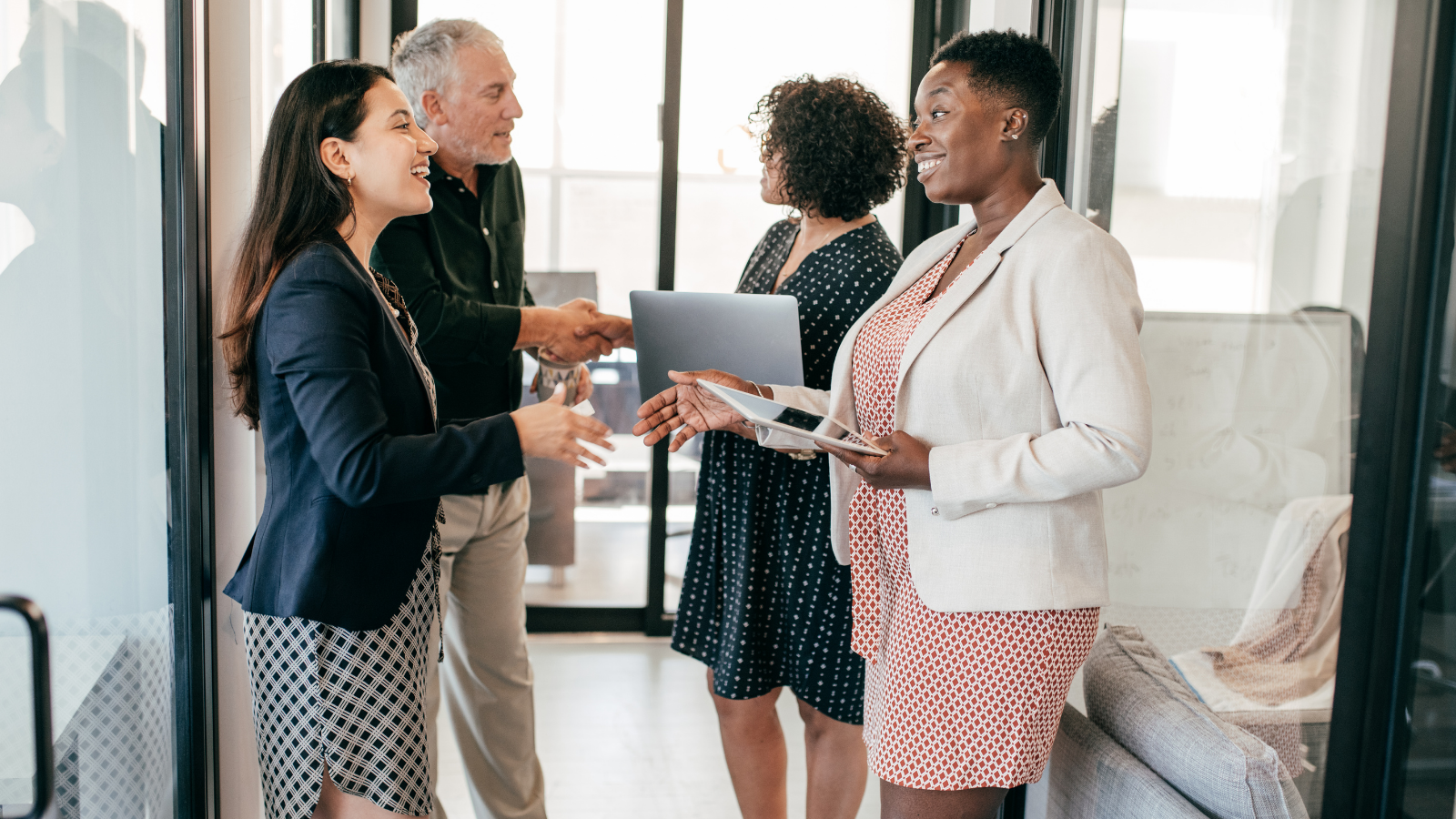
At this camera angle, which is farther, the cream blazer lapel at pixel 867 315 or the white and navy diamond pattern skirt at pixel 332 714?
the cream blazer lapel at pixel 867 315

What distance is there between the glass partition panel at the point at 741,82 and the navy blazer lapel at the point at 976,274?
2.23 metres

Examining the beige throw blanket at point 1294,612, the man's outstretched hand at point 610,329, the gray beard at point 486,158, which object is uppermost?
the gray beard at point 486,158

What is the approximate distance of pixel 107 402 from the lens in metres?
1.50

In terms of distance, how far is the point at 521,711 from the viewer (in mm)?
2195

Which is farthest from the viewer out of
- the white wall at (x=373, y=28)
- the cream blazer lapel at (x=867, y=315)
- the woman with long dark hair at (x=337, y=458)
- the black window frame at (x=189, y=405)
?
the white wall at (x=373, y=28)

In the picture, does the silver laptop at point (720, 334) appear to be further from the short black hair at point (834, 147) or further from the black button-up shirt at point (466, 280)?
the black button-up shirt at point (466, 280)

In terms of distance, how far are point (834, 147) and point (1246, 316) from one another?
2.62 ft

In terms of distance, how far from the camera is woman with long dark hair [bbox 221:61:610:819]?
51.3 inches

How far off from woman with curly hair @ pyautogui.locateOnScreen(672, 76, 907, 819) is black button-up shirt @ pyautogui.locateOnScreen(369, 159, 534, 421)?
21.4 inches

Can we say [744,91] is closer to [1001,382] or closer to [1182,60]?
[1182,60]

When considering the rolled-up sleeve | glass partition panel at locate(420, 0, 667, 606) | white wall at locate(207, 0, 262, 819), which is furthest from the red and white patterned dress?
glass partition panel at locate(420, 0, 667, 606)

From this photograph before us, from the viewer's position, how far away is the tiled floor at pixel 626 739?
2.55 meters

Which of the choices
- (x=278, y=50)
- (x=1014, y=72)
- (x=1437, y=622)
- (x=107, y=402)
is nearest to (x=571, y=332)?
(x=278, y=50)

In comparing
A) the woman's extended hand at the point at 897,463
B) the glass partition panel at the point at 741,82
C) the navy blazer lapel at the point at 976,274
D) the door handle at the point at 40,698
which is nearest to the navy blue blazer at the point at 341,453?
the door handle at the point at 40,698
